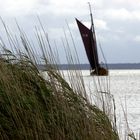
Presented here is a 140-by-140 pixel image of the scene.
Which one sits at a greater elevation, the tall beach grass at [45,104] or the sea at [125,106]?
the tall beach grass at [45,104]

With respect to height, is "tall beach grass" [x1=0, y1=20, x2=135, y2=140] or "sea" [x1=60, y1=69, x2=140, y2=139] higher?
"tall beach grass" [x1=0, y1=20, x2=135, y2=140]

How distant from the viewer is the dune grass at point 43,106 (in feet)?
13.6

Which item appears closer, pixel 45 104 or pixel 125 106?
pixel 45 104

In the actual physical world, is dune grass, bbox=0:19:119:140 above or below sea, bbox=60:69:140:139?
above

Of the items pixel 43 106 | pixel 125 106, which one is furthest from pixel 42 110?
pixel 125 106

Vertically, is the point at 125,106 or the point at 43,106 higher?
the point at 43,106

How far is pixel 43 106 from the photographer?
4.22 meters

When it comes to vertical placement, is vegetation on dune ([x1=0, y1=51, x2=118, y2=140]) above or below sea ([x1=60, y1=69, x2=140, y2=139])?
above

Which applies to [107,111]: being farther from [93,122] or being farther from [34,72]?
[34,72]

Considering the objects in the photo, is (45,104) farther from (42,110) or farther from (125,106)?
(125,106)

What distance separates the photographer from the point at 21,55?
439 cm

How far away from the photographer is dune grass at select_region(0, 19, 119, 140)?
4141 millimetres

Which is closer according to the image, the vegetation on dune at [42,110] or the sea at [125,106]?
the vegetation on dune at [42,110]

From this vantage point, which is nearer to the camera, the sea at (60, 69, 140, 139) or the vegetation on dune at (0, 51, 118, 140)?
the vegetation on dune at (0, 51, 118, 140)
